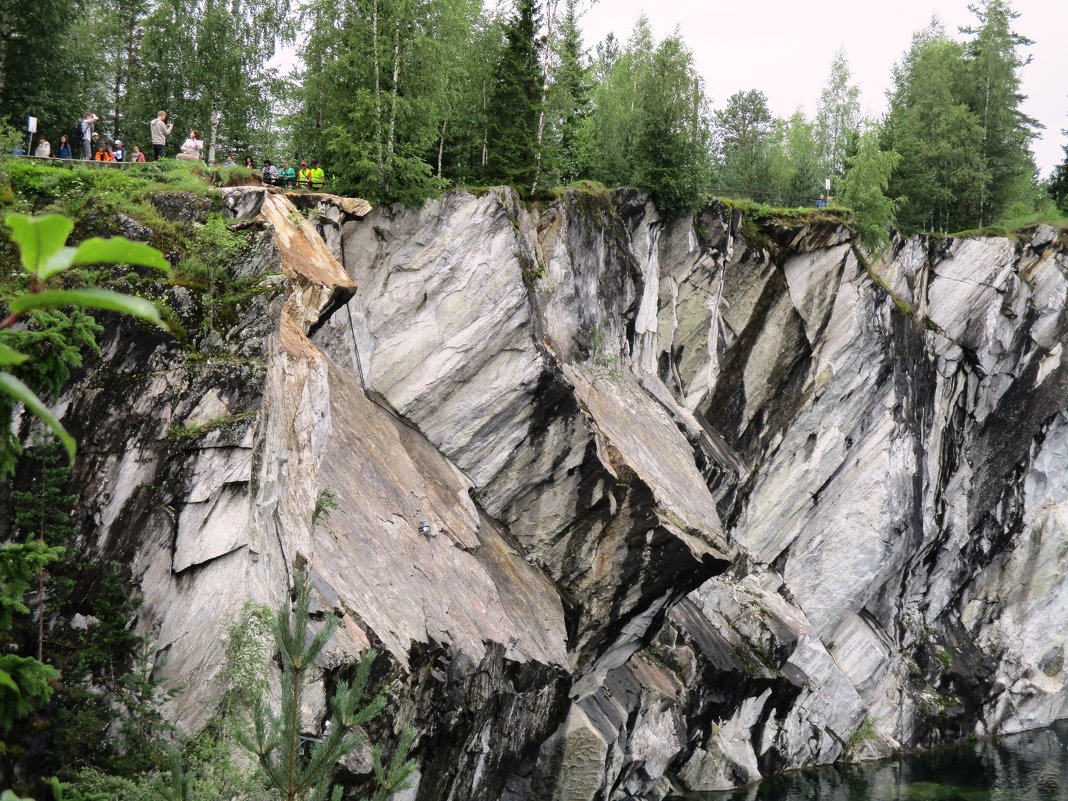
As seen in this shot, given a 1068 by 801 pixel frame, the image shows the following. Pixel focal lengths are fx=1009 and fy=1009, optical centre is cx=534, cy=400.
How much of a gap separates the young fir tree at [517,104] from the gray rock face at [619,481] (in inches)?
68.7

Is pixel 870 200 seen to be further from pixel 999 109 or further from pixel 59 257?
pixel 59 257

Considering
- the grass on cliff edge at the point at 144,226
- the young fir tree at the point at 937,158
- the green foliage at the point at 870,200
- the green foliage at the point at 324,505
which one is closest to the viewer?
the grass on cliff edge at the point at 144,226

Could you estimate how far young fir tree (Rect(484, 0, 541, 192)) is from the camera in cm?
3062

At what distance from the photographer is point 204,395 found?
17.4m

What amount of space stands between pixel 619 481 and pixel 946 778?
71.3 feet

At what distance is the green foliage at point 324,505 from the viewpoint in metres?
19.2

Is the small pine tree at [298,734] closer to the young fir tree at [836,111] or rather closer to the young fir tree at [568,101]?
the young fir tree at [568,101]

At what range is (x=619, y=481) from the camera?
2758cm

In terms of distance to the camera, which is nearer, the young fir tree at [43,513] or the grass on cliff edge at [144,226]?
the young fir tree at [43,513]

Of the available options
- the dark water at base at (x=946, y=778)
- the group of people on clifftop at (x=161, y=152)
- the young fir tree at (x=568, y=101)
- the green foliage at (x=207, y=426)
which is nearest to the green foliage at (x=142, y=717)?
the green foliage at (x=207, y=426)

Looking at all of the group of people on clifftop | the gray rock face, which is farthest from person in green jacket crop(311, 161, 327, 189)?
the gray rock face

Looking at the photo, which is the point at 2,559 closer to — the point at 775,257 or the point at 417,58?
the point at 417,58

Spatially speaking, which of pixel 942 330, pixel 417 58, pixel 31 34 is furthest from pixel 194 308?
pixel 942 330

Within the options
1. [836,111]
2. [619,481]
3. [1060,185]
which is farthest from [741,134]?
[619,481]
